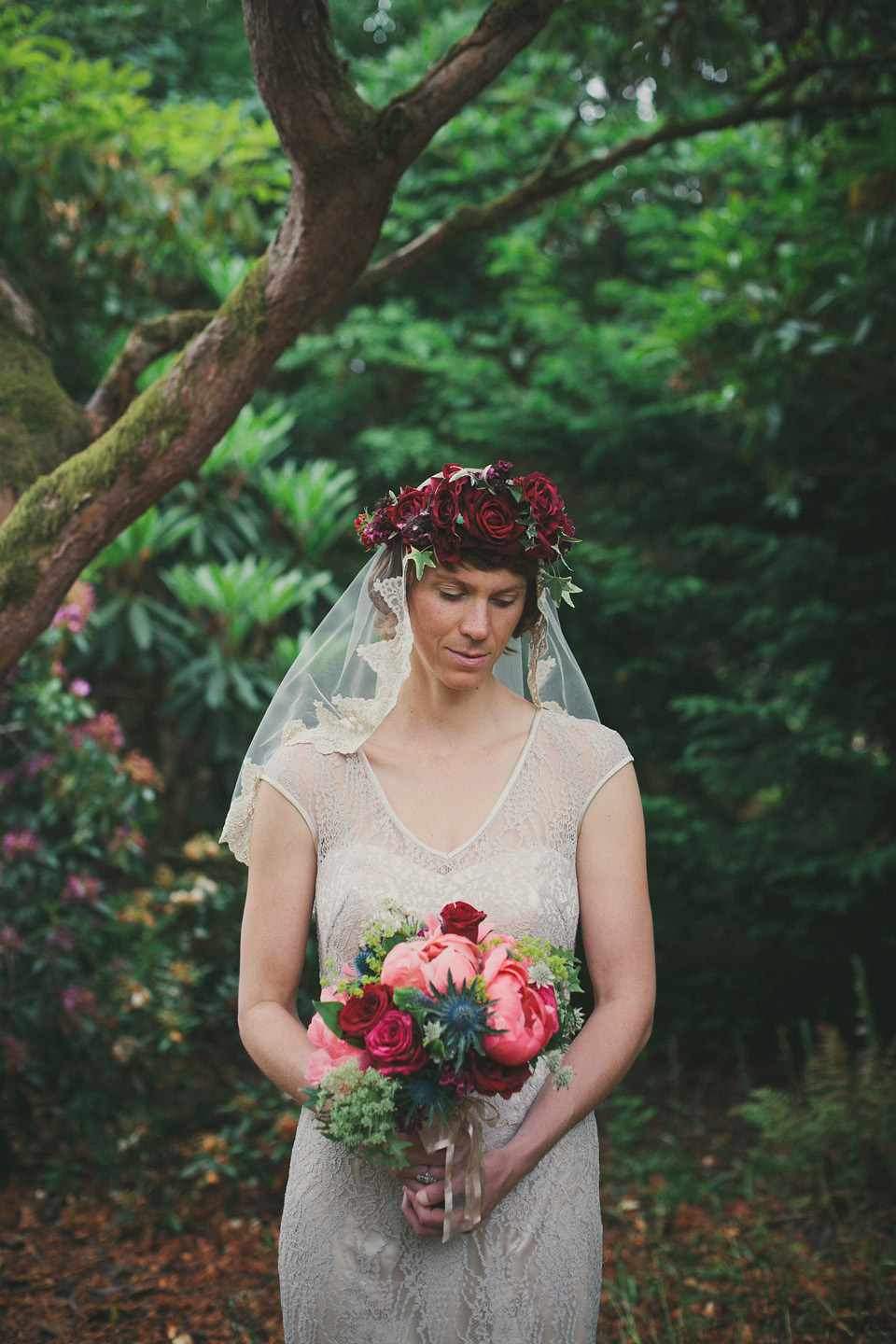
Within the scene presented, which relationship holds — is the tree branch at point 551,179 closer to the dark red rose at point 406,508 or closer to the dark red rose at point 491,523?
the dark red rose at point 406,508

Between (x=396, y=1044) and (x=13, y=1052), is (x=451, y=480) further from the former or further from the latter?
(x=13, y=1052)

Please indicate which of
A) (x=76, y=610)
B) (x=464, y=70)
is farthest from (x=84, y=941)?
(x=464, y=70)

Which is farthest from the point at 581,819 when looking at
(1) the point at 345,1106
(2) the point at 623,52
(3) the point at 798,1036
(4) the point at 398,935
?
(3) the point at 798,1036

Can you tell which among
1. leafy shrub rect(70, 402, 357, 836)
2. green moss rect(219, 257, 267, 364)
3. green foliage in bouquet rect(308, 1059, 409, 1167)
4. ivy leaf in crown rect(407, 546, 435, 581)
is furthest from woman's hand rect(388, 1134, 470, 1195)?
leafy shrub rect(70, 402, 357, 836)

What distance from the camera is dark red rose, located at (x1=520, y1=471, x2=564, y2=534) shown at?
6.09 feet

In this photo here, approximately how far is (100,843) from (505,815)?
2.60 m

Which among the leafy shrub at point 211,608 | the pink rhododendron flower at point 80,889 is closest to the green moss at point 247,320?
the leafy shrub at point 211,608

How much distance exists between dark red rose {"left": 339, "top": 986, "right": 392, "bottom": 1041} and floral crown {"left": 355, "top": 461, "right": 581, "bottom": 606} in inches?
30.3

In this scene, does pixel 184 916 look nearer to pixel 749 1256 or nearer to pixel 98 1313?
pixel 98 1313

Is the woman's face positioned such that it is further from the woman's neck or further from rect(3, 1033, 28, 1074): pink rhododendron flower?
rect(3, 1033, 28, 1074): pink rhododendron flower

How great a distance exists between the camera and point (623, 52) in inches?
158

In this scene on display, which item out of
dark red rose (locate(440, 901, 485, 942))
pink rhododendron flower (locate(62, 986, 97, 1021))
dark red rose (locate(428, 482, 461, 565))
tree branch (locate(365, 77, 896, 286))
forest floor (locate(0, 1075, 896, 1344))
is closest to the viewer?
dark red rose (locate(440, 901, 485, 942))

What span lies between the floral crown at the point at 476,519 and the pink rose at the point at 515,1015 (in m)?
0.75

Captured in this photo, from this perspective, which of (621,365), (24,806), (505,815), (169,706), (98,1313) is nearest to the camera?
(505,815)
